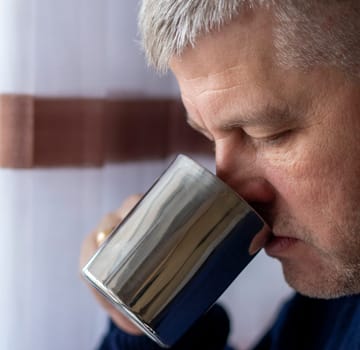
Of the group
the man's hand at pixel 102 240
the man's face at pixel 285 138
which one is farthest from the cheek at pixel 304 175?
the man's hand at pixel 102 240

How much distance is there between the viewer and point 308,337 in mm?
956

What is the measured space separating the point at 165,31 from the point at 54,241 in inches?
13.7

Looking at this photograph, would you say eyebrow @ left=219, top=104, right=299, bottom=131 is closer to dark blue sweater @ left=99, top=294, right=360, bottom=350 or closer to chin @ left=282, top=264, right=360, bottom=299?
chin @ left=282, top=264, right=360, bottom=299

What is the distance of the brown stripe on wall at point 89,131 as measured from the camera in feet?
2.58

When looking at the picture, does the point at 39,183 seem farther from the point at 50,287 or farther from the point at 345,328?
the point at 345,328

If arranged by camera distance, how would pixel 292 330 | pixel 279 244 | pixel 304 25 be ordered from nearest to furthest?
pixel 304 25
pixel 279 244
pixel 292 330

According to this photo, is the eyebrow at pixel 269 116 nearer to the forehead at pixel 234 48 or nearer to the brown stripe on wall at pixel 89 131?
the forehead at pixel 234 48

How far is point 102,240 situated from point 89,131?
15 cm

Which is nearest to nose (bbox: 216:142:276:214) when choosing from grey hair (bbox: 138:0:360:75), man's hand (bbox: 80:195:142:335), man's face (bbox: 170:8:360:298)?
man's face (bbox: 170:8:360:298)

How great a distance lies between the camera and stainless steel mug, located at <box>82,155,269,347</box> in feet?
2.06

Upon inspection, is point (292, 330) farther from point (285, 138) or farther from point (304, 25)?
point (304, 25)

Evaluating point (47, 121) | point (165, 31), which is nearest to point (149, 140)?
point (47, 121)

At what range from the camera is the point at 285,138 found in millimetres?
658

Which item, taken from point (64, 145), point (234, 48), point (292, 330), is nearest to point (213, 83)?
point (234, 48)
